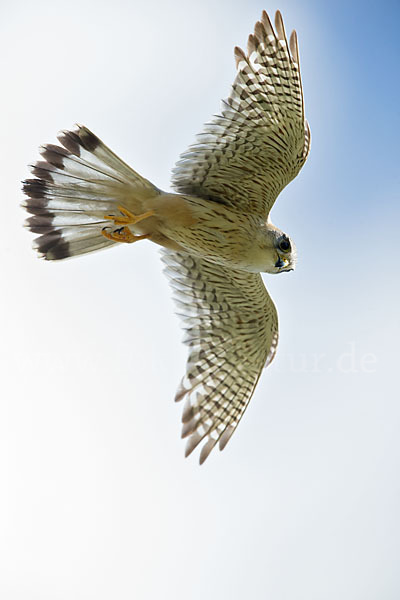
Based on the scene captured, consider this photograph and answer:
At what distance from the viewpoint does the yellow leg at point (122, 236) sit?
20.7 feet

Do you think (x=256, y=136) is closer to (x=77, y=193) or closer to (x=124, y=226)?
(x=124, y=226)

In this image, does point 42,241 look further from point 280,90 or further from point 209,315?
point 280,90

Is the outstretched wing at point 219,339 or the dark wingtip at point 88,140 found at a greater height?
the dark wingtip at point 88,140

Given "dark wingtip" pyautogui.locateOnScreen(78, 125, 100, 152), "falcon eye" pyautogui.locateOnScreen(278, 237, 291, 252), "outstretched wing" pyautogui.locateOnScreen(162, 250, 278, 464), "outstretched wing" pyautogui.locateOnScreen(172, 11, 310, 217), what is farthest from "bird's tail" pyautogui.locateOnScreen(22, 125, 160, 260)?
"falcon eye" pyautogui.locateOnScreen(278, 237, 291, 252)

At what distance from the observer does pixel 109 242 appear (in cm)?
653

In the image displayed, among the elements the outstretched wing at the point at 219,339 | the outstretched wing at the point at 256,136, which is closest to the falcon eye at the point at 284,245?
the outstretched wing at the point at 256,136

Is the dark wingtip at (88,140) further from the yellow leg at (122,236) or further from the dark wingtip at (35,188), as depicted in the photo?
the yellow leg at (122,236)

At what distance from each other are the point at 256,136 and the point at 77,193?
1563 millimetres

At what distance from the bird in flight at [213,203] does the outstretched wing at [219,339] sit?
1cm

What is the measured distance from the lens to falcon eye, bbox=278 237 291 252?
625 centimetres

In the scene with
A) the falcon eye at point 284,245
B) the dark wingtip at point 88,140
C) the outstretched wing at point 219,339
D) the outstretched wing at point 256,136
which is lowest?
the outstretched wing at point 219,339

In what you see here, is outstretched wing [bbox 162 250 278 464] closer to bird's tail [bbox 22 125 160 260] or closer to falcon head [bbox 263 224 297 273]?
falcon head [bbox 263 224 297 273]

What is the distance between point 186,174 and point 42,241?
143cm

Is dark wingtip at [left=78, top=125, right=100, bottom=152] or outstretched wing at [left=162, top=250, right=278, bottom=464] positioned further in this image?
outstretched wing at [left=162, top=250, right=278, bottom=464]
